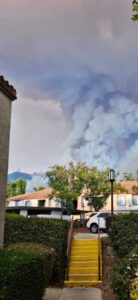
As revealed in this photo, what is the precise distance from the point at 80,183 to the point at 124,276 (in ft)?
110

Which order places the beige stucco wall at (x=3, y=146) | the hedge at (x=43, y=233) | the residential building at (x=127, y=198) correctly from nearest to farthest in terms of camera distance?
1. the beige stucco wall at (x=3, y=146)
2. the hedge at (x=43, y=233)
3. the residential building at (x=127, y=198)

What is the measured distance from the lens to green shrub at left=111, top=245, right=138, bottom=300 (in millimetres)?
5613

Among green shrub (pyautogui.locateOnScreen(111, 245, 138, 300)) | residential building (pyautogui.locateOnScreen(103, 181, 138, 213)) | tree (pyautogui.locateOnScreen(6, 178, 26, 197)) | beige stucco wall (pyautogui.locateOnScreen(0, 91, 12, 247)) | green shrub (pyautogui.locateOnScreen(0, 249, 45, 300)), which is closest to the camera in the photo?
green shrub (pyautogui.locateOnScreen(0, 249, 45, 300))

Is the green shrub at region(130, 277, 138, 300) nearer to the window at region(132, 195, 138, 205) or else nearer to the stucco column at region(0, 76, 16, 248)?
the stucco column at region(0, 76, 16, 248)

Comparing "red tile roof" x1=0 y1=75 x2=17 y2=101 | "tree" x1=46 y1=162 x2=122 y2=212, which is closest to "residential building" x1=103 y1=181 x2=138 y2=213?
"tree" x1=46 y1=162 x2=122 y2=212

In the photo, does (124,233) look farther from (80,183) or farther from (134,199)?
(134,199)

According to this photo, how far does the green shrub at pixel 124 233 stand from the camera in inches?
452

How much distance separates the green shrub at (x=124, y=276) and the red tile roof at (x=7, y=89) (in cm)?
436

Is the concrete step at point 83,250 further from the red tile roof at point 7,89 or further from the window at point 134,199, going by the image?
the window at point 134,199

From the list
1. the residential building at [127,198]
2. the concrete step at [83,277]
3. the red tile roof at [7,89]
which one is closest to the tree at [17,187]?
the residential building at [127,198]

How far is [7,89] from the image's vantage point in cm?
762

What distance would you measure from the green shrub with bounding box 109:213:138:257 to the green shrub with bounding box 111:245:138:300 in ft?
17.3

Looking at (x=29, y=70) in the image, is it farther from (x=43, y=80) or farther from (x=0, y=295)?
(x=0, y=295)

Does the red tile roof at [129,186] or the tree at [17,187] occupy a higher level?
the tree at [17,187]
